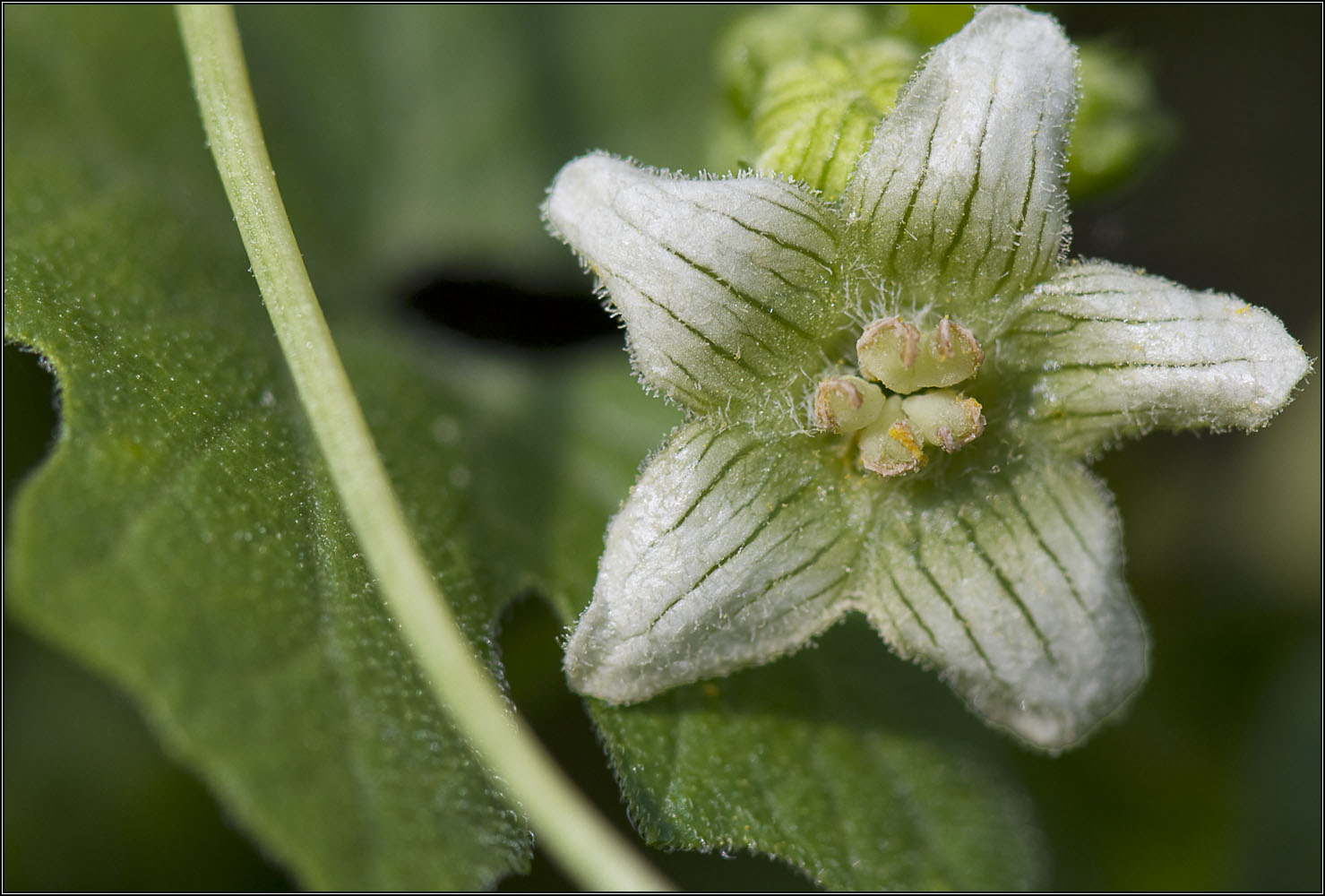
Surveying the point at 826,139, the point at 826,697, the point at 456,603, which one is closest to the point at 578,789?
the point at 826,697

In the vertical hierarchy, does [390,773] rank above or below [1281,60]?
below

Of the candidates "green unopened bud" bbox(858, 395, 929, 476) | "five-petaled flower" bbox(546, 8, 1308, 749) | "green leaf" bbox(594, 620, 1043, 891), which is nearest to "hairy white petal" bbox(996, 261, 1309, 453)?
"five-petaled flower" bbox(546, 8, 1308, 749)

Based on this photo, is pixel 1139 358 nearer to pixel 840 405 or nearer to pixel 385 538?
pixel 840 405

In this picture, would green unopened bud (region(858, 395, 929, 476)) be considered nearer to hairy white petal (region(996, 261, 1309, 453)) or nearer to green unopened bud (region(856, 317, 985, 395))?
green unopened bud (region(856, 317, 985, 395))

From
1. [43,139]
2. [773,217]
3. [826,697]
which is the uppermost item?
[43,139]

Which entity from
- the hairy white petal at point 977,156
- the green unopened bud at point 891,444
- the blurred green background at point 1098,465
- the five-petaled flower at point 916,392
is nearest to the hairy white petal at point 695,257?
the five-petaled flower at point 916,392

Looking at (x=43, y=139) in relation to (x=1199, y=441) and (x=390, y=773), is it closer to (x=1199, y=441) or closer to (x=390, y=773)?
(x=390, y=773)

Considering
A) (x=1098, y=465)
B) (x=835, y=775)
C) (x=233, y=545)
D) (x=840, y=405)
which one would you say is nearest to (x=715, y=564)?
(x=840, y=405)
